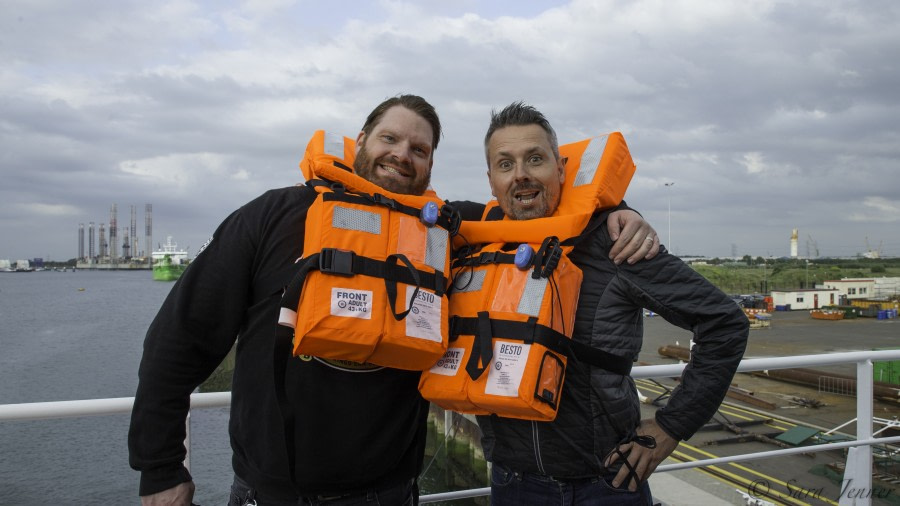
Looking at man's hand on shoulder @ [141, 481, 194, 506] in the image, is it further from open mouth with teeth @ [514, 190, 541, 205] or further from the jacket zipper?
open mouth with teeth @ [514, 190, 541, 205]

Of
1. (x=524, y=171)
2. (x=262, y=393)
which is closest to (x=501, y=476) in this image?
(x=262, y=393)

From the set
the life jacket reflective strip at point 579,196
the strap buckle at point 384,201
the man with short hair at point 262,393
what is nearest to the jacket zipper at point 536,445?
the man with short hair at point 262,393

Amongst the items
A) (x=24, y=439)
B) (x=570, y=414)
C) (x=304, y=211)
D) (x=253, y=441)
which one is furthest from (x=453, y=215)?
(x=24, y=439)

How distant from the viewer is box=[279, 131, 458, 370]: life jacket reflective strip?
1810 millimetres

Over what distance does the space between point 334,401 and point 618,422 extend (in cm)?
105

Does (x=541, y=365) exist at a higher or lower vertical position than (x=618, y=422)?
higher

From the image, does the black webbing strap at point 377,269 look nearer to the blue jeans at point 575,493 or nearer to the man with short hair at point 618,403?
the man with short hair at point 618,403

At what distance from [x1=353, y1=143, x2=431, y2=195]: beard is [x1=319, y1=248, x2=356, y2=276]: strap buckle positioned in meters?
0.54

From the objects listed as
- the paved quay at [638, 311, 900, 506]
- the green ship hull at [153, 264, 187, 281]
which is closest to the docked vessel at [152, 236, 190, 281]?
the green ship hull at [153, 264, 187, 281]

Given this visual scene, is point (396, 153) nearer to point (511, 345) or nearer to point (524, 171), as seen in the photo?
point (524, 171)

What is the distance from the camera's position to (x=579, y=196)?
2.36 metres

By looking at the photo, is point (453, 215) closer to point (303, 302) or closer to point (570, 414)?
point (303, 302)

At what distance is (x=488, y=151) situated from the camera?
2.50 metres

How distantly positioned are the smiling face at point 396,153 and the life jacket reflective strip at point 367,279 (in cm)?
20
